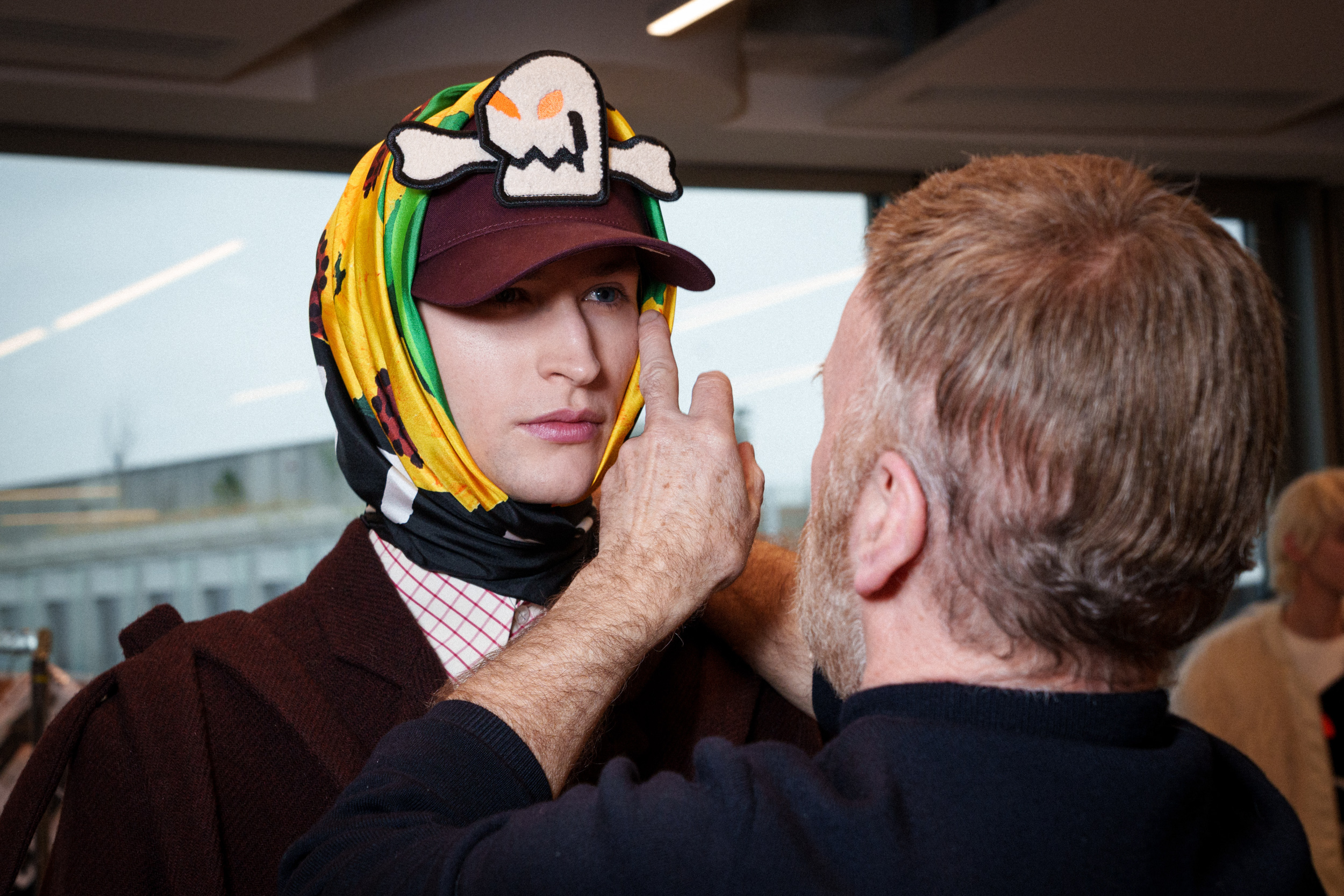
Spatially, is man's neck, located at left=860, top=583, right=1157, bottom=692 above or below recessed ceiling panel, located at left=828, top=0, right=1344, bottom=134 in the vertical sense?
below

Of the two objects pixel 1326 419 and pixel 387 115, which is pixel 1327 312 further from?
pixel 387 115

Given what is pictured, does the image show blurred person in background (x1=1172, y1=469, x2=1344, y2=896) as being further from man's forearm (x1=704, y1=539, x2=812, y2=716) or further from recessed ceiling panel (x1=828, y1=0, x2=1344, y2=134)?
man's forearm (x1=704, y1=539, x2=812, y2=716)

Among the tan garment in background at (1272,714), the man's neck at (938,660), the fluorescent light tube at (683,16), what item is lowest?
the tan garment in background at (1272,714)

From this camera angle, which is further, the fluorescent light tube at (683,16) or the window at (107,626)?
the window at (107,626)

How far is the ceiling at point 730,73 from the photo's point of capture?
3145mm

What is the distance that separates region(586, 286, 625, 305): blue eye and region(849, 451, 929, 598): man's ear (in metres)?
0.46

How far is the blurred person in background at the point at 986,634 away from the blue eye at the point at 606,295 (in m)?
0.39

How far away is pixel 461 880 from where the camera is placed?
687 mm

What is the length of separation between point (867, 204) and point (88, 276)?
3.25 meters

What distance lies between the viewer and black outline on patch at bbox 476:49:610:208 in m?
1.08

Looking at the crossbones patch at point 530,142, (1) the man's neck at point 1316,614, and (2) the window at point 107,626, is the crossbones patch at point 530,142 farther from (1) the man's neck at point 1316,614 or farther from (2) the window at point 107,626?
(2) the window at point 107,626

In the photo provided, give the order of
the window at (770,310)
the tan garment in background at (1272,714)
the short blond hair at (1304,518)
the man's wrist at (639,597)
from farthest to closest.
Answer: the window at (770,310) → the short blond hair at (1304,518) → the tan garment in background at (1272,714) → the man's wrist at (639,597)

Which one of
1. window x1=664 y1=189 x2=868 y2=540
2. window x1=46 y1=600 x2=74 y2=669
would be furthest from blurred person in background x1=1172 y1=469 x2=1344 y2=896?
window x1=46 y1=600 x2=74 y2=669

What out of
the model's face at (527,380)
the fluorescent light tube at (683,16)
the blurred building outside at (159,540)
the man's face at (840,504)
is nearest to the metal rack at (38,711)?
the model's face at (527,380)
